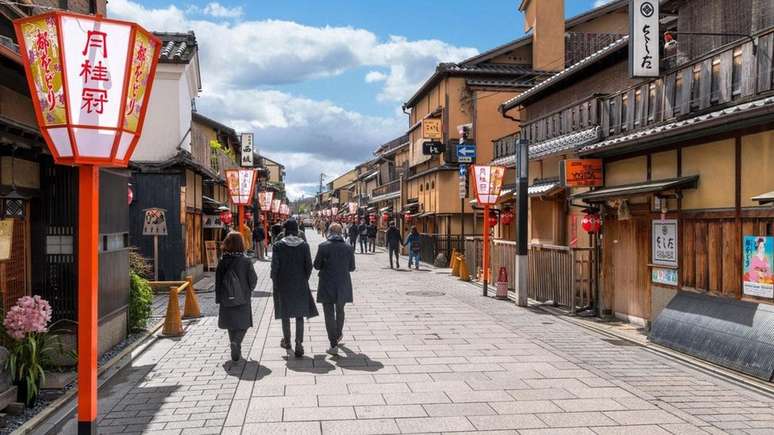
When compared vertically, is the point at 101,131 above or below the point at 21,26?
below

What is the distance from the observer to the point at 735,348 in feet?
28.3

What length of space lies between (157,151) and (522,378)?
49.6 feet

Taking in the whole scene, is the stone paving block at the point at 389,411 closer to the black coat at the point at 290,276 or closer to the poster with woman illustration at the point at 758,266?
the black coat at the point at 290,276

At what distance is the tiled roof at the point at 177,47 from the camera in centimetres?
1945

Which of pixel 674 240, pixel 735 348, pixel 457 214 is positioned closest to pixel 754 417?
pixel 735 348

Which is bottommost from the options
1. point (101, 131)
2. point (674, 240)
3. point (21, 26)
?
point (674, 240)

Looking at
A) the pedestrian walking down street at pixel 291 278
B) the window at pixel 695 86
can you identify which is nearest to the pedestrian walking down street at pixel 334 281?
the pedestrian walking down street at pixel 291 278

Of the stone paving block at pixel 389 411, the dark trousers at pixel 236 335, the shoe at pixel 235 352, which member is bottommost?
the stone paving block at pixel 389 411

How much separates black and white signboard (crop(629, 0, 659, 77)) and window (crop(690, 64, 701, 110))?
0.69m

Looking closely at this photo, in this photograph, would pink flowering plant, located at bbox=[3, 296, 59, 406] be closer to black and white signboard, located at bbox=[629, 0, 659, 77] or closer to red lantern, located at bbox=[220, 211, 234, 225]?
black and white signboard, located at bbox=[629, 0, 659, 77]

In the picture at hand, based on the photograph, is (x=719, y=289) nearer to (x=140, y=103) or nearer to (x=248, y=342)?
(x=248, y=342)

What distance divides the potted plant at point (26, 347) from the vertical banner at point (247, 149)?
1169 inches

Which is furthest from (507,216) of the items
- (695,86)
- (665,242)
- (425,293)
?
(695,86)

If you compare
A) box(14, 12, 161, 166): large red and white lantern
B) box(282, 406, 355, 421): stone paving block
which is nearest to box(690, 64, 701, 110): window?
box(282, 406, 355, 421): stone paving block
